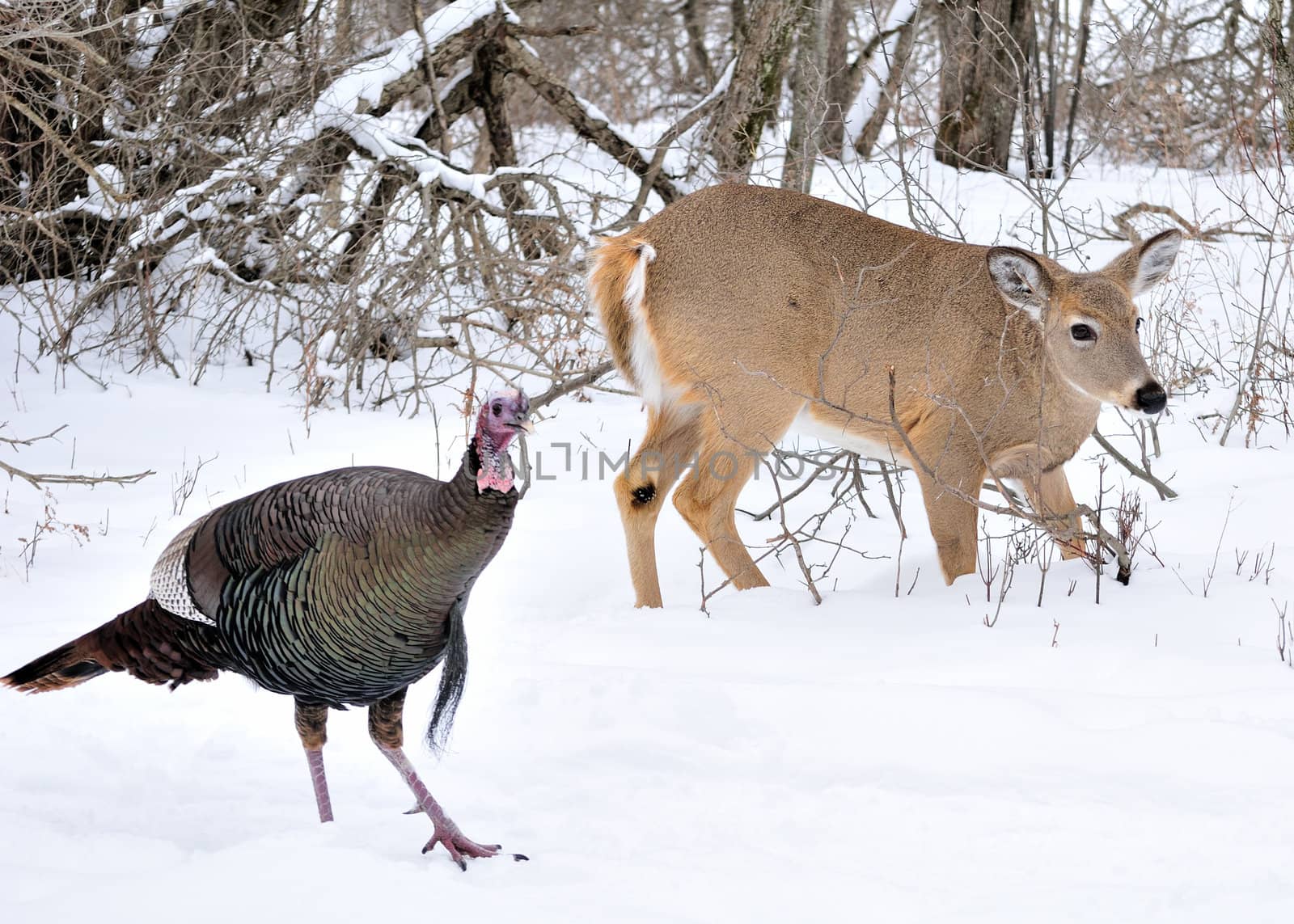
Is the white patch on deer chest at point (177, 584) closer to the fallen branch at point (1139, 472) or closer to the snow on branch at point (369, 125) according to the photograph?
the fallen branch at point (1139, 472)

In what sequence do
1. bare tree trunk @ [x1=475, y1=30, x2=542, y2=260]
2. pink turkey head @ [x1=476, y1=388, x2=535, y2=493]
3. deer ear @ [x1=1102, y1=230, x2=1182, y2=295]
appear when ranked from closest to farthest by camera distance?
pink turkey head @ [x1=476, y1=388, x2=535, y2=493] < deer ear @ [x1=1102, y1=230, x2=1182, y2=295] < bare tree trunk @ [x1=475, y1=30, x2=542, y2=260]

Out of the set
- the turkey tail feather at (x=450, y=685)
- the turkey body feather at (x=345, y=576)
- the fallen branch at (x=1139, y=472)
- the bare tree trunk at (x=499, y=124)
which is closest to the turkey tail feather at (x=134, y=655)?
the turkey body feather at (x=345, y=576)

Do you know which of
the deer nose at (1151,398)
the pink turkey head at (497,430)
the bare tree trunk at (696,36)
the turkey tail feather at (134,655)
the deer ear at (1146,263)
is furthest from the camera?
the bare tree trunk at (696,36)

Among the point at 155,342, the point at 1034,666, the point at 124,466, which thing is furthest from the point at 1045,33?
the point at 1034,666

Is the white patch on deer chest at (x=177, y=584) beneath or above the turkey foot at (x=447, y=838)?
above

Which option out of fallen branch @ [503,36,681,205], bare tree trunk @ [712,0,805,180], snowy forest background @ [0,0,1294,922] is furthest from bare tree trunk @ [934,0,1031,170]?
fallen branch @ [503,36,681,205]

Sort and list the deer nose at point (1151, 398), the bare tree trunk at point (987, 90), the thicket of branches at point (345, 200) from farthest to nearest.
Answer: the bare tree trunk at point (987, 90) → the thicket of branches at point (345, 200) → the deer nose at point (1151, 398)

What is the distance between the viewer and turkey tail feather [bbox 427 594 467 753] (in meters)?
3.37

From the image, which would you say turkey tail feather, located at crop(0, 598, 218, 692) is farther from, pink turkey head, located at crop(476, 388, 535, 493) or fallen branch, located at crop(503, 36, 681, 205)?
fallen branch, located at crop(503, 36, 681, 205)

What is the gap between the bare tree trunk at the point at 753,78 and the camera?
32.3ft

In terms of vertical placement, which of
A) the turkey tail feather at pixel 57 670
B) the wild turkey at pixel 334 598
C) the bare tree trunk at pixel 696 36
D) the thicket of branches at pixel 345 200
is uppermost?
the bare tree trunk at pixel 696 36

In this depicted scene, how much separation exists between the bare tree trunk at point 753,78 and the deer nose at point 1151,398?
5.02 metres

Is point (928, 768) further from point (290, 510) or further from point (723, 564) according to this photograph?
point (723, 564)

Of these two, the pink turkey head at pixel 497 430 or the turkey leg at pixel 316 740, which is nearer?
the pink turkey head at pixel 497 430
